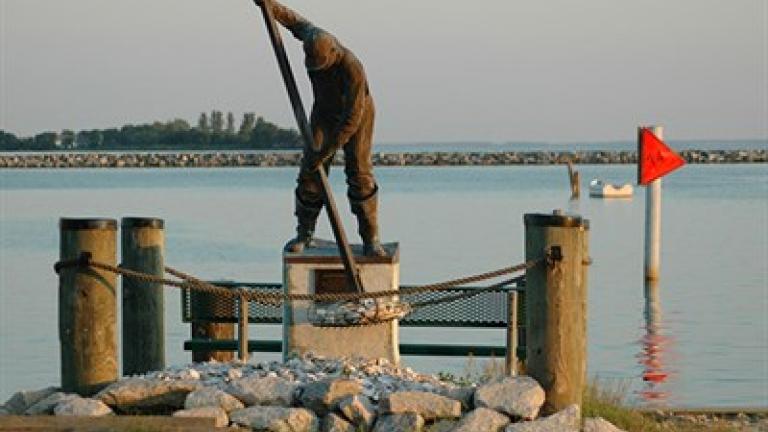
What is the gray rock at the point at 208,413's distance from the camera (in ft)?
37.8

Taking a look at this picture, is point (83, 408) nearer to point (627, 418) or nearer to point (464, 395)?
point (464, 395)

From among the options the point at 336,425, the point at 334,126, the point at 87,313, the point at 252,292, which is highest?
the point at 334,126

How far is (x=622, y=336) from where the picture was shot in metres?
25.0

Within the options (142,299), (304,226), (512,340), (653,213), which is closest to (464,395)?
(512,340)

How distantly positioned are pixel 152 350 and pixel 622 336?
12510mm

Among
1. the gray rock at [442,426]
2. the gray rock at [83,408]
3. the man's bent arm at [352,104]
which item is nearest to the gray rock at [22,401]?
the gray rock at [83,408]

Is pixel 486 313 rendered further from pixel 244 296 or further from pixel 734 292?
pixel 734 292

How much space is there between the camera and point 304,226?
46.1 feet

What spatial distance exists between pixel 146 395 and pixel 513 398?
2.29 m

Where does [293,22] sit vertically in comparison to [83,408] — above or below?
above

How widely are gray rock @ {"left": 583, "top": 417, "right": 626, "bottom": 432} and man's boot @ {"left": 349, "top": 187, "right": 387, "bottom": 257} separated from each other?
2448 millimetres

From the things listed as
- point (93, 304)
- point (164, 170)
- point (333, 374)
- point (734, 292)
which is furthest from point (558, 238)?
point (164, 170)

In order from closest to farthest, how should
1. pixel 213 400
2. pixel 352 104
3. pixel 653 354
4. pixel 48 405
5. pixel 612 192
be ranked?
pixel 213 400 < pixel 48 405 < pixel 352 104 < pixel 653 354 < pixel 612 192

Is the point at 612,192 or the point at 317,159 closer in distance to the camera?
the point at 317,159
